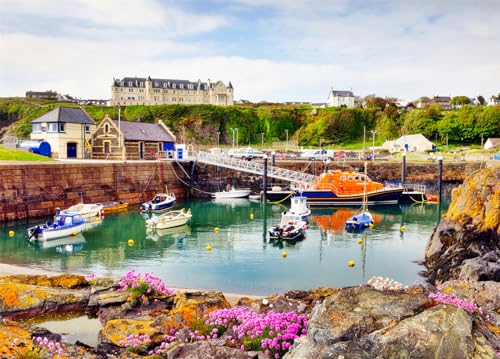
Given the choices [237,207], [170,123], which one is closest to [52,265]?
[237,207]

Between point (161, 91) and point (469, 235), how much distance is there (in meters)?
106

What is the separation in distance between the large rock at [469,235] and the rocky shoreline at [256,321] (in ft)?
20.0

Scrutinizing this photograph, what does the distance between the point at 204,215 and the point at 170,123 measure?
185 ft

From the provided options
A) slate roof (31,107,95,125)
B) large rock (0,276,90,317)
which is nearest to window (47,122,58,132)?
slate roof (31,107,95,125)

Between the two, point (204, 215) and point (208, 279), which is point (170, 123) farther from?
point (208, 279)

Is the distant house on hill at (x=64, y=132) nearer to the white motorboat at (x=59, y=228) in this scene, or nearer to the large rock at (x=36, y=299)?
the white motorboat at (x=59, y=228)

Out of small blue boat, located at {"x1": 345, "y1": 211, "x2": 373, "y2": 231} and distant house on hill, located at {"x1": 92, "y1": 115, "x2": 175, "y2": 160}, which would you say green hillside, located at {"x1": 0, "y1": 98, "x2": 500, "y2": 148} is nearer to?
distant house on hill, located at {"x1": 92, "y1": 115, "x2": 175, "y2": 160}

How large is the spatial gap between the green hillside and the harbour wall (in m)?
34.2

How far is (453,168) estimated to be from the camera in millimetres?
56750

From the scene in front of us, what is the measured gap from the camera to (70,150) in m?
51.0

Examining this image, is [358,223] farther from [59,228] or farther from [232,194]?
[232,194]

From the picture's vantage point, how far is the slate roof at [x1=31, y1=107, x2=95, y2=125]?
4962 cm

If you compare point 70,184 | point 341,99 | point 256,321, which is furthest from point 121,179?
point 341,99

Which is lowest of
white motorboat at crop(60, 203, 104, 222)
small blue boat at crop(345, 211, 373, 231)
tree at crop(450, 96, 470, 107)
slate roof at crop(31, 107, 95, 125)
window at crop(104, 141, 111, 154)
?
small blue boat at crop(345, 211, 373, 231)
